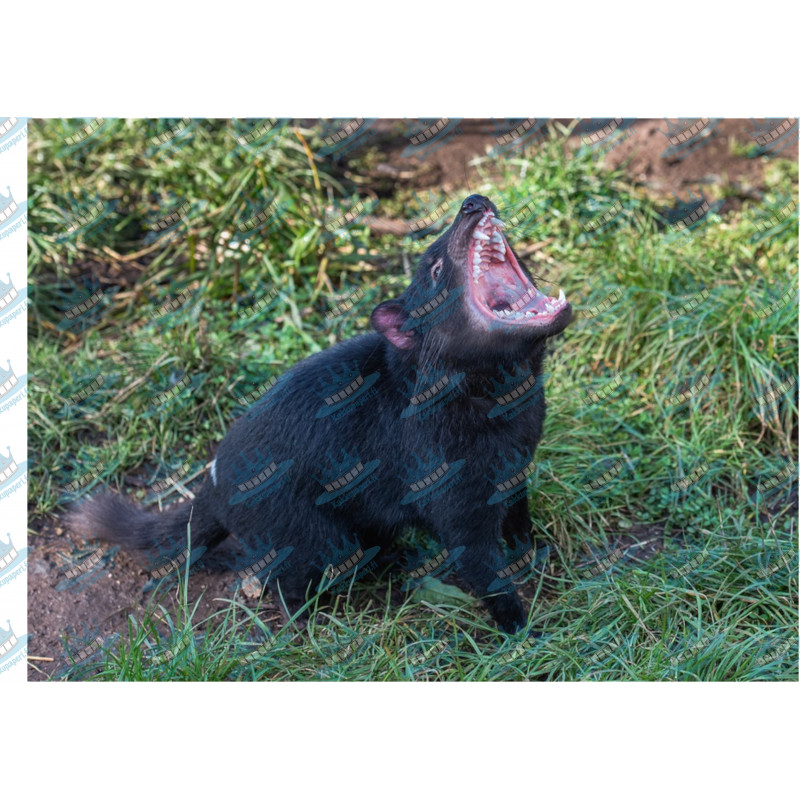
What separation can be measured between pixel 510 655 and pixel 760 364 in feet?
6.15

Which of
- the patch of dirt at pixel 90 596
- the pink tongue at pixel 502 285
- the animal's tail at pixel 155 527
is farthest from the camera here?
the animal's tail at pixel 155 527

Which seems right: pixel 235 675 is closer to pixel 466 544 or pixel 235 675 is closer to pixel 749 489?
Answer: pixel 466 544

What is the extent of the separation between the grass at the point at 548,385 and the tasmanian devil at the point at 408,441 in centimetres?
28

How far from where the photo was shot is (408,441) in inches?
119

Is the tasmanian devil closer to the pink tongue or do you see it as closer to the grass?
the pink tongue

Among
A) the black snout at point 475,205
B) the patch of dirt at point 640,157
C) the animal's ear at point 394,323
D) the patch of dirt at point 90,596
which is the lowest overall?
the patch of dirt at point 90,596

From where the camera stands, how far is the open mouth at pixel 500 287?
2.74 metres

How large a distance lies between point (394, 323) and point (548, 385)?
1510 mm

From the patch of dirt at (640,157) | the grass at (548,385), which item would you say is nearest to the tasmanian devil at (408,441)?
the grass at (548,385)

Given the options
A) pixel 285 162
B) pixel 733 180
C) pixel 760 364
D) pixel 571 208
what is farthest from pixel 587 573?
pixel 733 180

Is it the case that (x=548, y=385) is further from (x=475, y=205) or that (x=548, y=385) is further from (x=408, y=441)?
(x=475, y=205)

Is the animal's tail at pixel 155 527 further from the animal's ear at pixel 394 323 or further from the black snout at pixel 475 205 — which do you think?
the black snout at pixel 475 205

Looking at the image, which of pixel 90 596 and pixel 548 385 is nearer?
pixel 90 596

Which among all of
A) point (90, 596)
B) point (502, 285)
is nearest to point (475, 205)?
point (502, 285)
